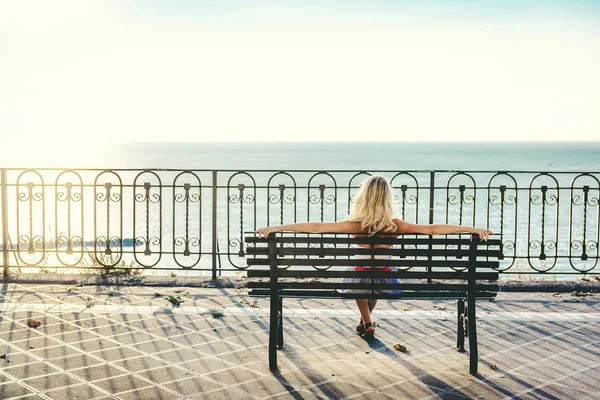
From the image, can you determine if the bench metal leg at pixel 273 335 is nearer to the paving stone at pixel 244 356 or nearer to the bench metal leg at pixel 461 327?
the paving stone at pixel 244 356

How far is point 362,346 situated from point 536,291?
3.14 m

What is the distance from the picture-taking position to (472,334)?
5160 millimetres

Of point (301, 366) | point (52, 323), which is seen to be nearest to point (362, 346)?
point (301, 366)

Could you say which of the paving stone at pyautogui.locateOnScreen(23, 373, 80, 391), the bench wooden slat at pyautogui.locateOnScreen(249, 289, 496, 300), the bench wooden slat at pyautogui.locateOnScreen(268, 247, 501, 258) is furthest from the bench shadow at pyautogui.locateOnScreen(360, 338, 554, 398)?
the paving stone at pyautogui.locateOnScreen(23, 373, 80, 391)

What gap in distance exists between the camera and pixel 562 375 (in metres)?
5.04

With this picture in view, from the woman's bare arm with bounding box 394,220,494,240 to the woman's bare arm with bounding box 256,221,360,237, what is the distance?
14.1 inches

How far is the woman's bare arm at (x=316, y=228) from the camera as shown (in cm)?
520

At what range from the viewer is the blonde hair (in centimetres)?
529

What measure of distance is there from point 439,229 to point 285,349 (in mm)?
1653

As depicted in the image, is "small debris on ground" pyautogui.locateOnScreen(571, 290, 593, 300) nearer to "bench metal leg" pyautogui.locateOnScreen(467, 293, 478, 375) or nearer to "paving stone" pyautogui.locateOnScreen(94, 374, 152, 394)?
"bench metal leg" pyautogui.locateOnScreen(467, 293, 478, 375)

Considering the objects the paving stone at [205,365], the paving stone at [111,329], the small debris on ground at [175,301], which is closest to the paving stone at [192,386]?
the paving stone at [205,365]

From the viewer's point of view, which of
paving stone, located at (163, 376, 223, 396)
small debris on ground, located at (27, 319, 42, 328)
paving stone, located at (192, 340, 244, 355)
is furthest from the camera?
small debris on ground, located at (27, 319, 42, 328)

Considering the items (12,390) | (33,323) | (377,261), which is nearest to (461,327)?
(377,261)

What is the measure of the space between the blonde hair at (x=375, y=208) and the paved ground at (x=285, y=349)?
1081 mm
